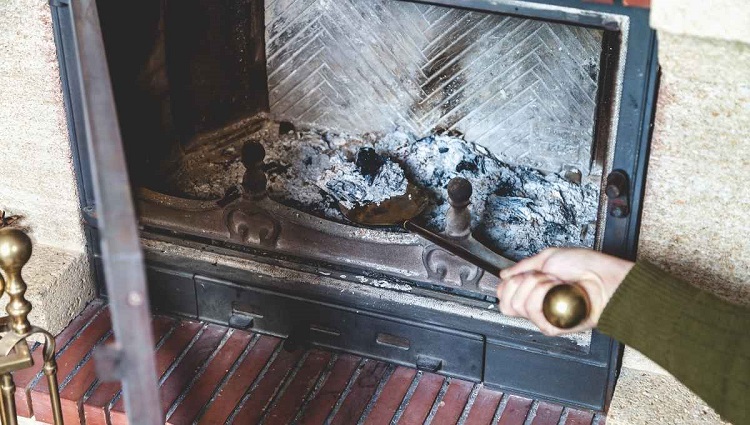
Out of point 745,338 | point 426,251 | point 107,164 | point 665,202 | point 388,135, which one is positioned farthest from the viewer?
point 388,135

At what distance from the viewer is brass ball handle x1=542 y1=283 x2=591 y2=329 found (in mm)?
983

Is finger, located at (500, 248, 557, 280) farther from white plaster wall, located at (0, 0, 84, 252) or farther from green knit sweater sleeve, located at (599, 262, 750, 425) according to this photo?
white plaster wall, located at (0, 0, 84, 252)

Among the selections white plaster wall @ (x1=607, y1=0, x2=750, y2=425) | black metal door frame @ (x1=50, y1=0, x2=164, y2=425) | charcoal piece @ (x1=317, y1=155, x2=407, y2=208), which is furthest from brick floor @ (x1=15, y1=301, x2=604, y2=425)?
black metal door frame @ (x1=50, y1=0, x2=164, y2=425)

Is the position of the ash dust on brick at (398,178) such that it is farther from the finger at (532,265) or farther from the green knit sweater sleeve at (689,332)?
the green knit sweater sleeve at (689,332)

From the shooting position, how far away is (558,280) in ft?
3.64

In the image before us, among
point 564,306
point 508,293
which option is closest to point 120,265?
point 564,306

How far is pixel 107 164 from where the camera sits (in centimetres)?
60

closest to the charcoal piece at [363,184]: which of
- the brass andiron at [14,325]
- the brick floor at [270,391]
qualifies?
the brick floor at [270,391]

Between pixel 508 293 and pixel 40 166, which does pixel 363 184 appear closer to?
pixel 40 166

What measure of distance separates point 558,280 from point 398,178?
0.73 m

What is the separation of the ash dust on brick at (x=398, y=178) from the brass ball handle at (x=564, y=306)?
689mm

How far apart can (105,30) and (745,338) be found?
46.5 inches

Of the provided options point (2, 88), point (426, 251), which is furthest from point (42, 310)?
point (426, 251)

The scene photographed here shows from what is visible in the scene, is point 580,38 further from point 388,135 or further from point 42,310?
point 42,310
